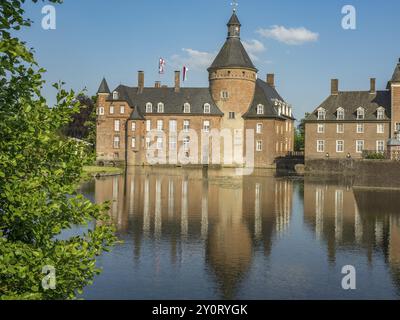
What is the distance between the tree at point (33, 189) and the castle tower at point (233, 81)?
62596 mm

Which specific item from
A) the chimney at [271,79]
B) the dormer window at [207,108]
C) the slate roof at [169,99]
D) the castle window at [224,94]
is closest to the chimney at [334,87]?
the castle window at [224,94]

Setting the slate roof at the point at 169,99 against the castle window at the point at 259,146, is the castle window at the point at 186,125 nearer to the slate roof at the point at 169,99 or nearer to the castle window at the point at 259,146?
the slate roof at the point at 169,99

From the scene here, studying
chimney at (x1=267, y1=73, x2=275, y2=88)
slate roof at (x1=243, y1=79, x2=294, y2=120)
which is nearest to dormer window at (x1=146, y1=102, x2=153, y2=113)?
slate roof at (x1=243, y1=79, x2=294, y2=120)

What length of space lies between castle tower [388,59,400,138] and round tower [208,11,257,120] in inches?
729

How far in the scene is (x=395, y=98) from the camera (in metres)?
57.6

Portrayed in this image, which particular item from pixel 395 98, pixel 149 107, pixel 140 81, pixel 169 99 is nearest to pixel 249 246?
pixel 395 98

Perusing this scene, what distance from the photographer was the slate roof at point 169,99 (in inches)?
2879

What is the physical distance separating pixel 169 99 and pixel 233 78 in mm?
9707

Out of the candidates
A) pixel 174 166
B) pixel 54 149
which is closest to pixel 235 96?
pixel 174 166

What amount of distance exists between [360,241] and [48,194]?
14.6 metres

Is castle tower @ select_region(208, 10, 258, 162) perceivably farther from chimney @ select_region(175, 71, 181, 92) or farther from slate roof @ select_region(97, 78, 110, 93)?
slate roof @ select_region(97, 78, 110, 93)

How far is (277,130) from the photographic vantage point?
233 feet
